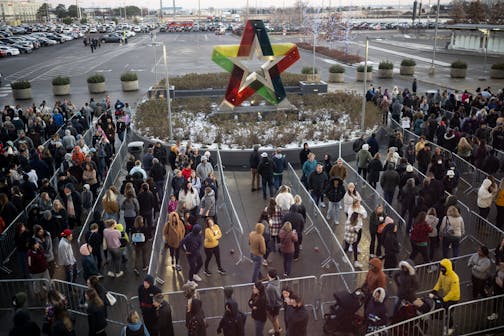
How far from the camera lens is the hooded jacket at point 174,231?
379 inches

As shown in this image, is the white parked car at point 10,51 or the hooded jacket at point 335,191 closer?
the hooded jacket at point 335,191

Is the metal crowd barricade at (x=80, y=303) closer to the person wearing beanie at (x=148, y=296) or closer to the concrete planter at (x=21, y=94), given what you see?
the person wearing beanie at (x=148, y=296)

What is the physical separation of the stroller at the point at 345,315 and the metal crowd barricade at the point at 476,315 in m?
1.69

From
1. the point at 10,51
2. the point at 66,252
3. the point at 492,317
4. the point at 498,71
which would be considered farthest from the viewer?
the point at 10,51

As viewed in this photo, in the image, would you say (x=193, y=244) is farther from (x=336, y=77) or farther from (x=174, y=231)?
(x=336, y=77)

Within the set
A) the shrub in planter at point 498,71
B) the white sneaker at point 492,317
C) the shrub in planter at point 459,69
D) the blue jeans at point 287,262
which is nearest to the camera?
the white sneaker at point 492,317

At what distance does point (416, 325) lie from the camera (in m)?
7.21

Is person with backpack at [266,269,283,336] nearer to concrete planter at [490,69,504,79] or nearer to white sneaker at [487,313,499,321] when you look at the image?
white sneaker at [487,313,499,321]

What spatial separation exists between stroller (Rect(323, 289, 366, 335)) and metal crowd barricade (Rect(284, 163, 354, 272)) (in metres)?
1.31

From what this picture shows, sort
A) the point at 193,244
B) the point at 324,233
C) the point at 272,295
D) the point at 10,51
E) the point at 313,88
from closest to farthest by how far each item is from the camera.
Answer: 1. the point at 272,295
2. the point at 193,244
3. the point at 324,233
4. the point at 313,88
5. the point at 10,51

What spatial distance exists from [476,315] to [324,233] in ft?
12.4

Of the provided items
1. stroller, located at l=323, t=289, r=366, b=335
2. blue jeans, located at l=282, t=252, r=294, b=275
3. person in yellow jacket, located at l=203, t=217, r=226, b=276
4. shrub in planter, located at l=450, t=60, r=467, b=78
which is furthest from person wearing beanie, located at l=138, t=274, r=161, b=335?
shrub in planter, located at l=450, t=60, r=467, b=78

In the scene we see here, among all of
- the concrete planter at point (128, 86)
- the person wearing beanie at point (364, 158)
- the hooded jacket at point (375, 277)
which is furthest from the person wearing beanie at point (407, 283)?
the concrete planter at point (128, 86)

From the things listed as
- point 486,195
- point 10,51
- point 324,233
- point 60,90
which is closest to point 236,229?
point 324,233
